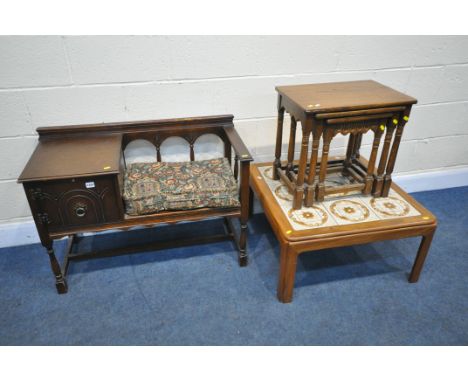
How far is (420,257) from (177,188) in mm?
1282

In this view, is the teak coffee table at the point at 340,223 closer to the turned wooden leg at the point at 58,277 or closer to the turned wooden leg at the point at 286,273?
the turned wooden leg at the point at 286,273

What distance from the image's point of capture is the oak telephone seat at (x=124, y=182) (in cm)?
160

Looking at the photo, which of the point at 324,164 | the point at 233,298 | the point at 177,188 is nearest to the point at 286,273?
the point at 233,298

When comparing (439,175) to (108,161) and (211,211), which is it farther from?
(108,161)

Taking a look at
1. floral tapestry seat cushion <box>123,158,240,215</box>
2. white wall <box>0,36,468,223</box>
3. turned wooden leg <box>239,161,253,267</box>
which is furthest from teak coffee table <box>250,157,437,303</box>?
white wall <box>0,36,468,223</box>

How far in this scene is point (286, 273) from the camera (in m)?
1.77

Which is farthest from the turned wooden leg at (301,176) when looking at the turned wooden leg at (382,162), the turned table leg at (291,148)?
the turned wooden leg at (382,162)

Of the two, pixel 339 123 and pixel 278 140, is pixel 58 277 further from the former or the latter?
pixel 339 123

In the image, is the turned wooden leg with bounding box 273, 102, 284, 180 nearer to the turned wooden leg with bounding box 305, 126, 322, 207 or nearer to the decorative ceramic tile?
the decorative ceramic tile

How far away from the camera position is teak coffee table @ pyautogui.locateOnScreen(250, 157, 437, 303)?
1.73 m

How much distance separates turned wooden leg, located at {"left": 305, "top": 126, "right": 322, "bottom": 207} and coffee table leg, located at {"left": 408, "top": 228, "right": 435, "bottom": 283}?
591 mm

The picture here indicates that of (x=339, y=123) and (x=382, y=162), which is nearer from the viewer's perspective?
(x=339, y=123)

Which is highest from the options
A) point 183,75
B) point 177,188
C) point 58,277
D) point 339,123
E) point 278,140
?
point 183,75

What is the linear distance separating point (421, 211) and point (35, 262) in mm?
2101
